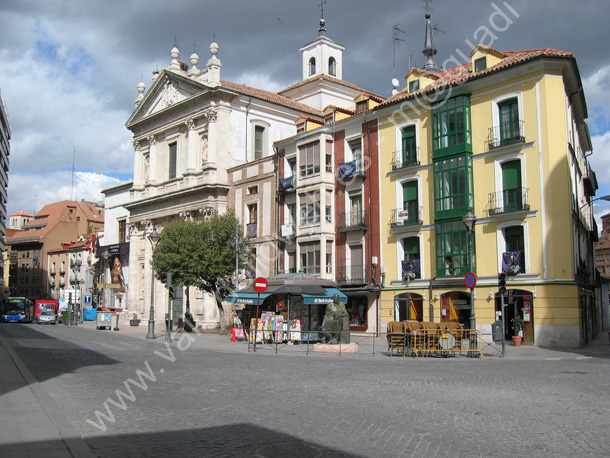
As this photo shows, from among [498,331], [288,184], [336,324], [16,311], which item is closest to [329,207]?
[288,184]

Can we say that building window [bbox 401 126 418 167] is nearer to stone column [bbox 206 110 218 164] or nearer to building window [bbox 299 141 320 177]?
building window [bbox 299 141 320 177]

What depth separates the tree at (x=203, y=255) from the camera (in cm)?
3528

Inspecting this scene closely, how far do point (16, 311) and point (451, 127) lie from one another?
162 feet

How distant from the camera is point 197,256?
35062 mm

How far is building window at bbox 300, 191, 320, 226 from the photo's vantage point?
36562 millimetres

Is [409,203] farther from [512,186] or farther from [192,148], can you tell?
[192,148]

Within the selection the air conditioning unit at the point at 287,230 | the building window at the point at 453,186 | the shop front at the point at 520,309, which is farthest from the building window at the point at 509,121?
the air conditioning unit at the point at 287,230

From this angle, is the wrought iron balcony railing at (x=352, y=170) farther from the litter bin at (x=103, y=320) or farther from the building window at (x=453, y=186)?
the litter bin at (x=103, y=320)

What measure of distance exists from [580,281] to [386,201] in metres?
10.8

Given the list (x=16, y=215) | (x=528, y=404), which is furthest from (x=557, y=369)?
(x=16, y=215)

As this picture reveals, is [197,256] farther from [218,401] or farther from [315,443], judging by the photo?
[315,443]

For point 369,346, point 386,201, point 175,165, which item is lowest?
point 369,346

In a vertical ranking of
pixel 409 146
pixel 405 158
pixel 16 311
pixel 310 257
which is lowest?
pixel 16 311

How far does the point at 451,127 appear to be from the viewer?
30109mm
